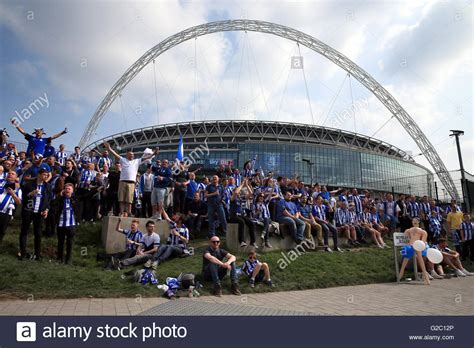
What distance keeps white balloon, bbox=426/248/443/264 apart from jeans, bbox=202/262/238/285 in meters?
5.84

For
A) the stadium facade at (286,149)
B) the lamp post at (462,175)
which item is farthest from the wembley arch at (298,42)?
the lamp post at (462,175)

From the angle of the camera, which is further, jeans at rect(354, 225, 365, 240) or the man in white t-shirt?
jeans at rect(354, 225, 365, 240)

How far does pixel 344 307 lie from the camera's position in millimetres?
5922

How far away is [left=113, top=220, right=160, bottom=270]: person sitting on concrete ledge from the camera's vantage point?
26.0ft

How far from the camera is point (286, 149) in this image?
71.7 metres

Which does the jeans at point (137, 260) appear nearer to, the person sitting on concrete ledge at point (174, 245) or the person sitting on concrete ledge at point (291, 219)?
the person sitting on concrete ledge at point (174, 245)

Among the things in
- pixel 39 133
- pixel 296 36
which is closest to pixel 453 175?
pixel 39 133

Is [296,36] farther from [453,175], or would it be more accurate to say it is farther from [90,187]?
[90,187]

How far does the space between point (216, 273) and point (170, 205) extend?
473 centimetres

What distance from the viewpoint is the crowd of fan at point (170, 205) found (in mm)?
7621

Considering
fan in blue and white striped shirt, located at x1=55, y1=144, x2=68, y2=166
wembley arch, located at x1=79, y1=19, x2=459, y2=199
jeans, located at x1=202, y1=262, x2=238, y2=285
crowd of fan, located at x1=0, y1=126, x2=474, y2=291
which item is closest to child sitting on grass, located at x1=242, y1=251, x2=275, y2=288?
crowd of fan, located at x1=0, y1=126, x2=474, y2=291

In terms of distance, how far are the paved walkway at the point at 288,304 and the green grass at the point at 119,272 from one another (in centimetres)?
35

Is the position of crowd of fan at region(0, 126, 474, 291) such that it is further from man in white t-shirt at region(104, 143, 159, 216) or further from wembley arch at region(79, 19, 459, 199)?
wembley arch at region(79, 19, 459, 199)

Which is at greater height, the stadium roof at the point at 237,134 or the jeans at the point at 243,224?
the stadium roof at the point at 237,134
